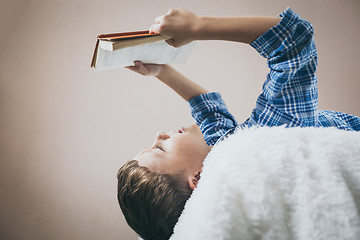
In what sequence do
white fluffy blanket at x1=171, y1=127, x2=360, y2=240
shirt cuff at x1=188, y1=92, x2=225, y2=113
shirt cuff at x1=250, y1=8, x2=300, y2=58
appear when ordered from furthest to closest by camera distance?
shirt cuff at x1=188, y1=92, x2=225, y2=113, shirt cuff at x1=250, y1=8, x2=300, y2=58, white fluffy blanket at x1=171, y1=127, x2=360, y2=240

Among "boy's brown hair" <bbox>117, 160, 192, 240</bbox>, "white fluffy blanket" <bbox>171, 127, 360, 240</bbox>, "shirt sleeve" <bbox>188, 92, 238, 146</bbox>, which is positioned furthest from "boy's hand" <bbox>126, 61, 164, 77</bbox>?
"white fluffy blanket" <bbox>171, 127, 360, 240</bbox>

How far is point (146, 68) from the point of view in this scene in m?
0.89

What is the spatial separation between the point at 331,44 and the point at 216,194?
4.54 feet

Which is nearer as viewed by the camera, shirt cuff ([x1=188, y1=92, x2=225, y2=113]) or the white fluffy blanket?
the white fluffy blanket

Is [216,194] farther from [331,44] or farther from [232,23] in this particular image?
[331,44]

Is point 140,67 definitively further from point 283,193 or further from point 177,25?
point 283,193

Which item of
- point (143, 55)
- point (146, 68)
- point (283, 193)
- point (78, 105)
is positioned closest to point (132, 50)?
point (143, 55)

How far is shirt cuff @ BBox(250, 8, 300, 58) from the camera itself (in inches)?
23.4

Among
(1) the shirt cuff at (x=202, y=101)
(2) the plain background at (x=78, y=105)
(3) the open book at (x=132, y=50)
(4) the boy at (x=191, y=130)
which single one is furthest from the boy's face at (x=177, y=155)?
(2) the plain background at (x=78, y=105)

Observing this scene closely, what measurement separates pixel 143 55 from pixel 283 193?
565mm

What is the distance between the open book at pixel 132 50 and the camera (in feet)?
1.99

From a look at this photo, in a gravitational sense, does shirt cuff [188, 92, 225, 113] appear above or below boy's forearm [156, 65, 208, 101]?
below

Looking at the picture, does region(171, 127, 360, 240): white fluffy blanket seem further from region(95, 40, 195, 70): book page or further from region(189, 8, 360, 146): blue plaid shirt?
region(95, 40, 195, 70): book page

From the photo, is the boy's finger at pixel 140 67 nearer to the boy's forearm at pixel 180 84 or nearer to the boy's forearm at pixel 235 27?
the boy's forearm at pixel 180 84
